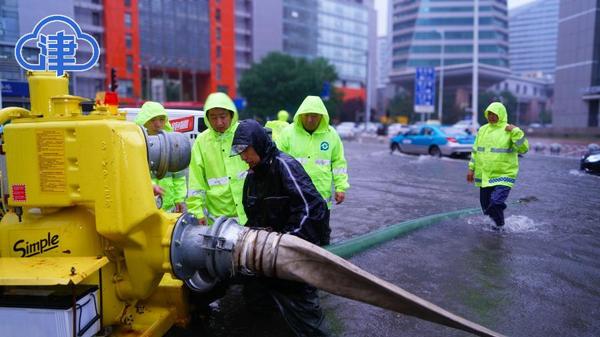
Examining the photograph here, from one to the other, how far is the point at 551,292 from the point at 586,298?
260mm

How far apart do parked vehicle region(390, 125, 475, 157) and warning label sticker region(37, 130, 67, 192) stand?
18.1m

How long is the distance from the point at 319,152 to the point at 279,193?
1.85 meters

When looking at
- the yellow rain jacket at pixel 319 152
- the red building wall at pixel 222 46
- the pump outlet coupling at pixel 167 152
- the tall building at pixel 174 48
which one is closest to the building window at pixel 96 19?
the tall building at pixel 174 48

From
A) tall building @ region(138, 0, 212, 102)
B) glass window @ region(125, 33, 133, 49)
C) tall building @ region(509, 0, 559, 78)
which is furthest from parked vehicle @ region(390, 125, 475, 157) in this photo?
tall building @ region(509, 0, 559, 78)

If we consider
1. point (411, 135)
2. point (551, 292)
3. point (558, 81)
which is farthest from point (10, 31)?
point (558, 81)

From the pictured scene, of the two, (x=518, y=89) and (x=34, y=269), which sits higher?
(x=518, y=89)

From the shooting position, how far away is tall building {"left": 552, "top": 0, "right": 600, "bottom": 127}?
1508 inches

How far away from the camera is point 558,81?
4250 cm

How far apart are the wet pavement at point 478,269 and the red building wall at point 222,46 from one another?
60119mm

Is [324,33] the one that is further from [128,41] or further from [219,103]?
[219,103]

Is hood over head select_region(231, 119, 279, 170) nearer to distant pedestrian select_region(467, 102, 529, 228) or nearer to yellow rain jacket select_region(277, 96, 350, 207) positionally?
yellow rain jacket select_region(277, 96, 350, 207)

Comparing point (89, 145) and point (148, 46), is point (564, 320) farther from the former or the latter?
point (148, 46)

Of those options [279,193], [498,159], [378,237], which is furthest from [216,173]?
[498,159]

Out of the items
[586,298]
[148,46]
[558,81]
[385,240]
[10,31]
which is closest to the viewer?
[586,298]
